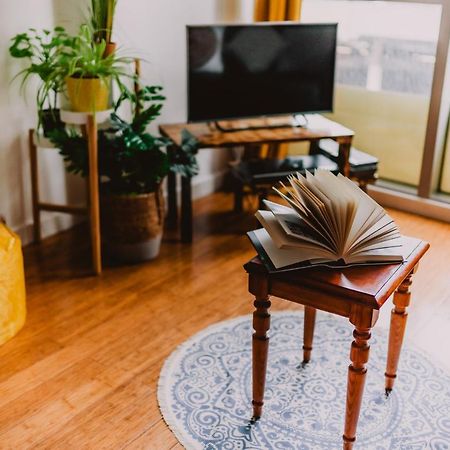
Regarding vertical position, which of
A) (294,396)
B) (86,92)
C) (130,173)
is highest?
(86,92)

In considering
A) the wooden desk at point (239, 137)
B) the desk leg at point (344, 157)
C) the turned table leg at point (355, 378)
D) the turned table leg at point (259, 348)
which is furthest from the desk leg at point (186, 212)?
the turned table leg at point (355, 378)

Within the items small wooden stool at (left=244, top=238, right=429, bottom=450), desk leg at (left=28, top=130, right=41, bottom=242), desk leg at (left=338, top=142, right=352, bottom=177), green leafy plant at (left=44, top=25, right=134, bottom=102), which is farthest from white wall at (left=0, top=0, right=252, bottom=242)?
small wooden stool at (left=244, top=238, right=429, bottom=450)

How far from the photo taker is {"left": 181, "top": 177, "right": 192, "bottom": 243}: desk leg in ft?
11.3

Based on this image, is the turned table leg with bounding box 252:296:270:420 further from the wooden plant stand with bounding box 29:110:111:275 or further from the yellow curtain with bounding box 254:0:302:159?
the yellow curtain with bounding box 254:0:302:159

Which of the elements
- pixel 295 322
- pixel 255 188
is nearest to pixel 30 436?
pixel 295 322

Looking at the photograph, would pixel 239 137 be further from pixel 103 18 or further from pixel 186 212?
pixel 103 18

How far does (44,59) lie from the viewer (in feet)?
10.6

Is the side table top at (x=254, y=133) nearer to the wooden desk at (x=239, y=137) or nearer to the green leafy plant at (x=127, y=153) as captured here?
the wooden desk at (x=239, y=137)

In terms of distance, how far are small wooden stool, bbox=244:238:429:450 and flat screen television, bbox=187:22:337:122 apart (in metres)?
1.76

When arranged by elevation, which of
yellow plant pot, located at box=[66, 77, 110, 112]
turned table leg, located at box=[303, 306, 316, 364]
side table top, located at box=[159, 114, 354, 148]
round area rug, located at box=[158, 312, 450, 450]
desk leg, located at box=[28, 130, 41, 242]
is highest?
yellow plant pot, located at box=[66, 77, 110, 112]

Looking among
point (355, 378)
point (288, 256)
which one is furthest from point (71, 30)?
point (355, 378)

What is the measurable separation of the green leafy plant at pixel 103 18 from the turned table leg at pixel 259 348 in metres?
1.73

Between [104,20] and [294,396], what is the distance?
1936 millimetres

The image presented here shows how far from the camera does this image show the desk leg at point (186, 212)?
136 inches
